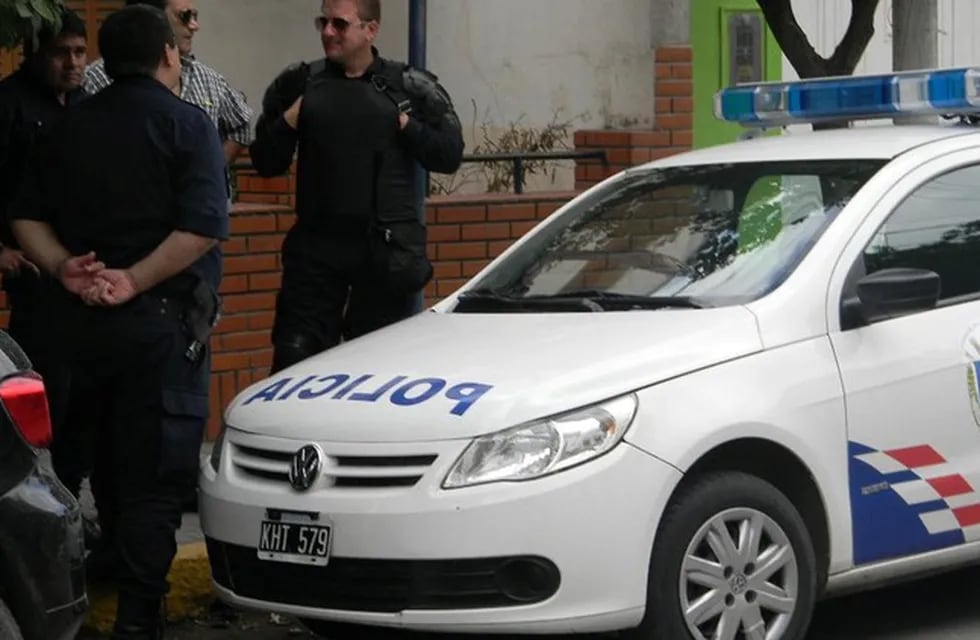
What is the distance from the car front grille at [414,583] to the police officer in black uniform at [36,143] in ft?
4.19

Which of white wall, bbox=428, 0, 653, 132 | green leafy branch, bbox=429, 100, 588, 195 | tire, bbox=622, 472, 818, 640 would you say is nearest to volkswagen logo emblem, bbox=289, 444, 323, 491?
tire, bbox=622, 472, 818, 640

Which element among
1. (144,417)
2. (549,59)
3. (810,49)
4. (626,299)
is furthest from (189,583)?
(549,59)

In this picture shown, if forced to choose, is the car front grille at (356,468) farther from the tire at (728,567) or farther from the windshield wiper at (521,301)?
the windshield wiper at (521,301)

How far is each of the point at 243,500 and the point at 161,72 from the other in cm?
Result: 140

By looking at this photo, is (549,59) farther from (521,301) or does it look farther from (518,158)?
(521,301)

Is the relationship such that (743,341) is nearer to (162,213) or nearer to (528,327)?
(528,327)

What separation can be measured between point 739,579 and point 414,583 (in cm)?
91

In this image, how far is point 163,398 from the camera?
623 cm

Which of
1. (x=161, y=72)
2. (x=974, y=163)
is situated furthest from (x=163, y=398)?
(x=974, y=163)

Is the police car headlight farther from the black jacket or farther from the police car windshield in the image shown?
the black jacket

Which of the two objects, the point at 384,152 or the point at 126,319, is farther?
the point at 384,152

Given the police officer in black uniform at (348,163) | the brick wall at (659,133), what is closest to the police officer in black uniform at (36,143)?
the police officer in black uniform at (348,163)

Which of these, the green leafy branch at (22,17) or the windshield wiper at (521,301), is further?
the windshield wiper at (521,301)

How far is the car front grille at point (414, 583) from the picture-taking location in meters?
5.61
